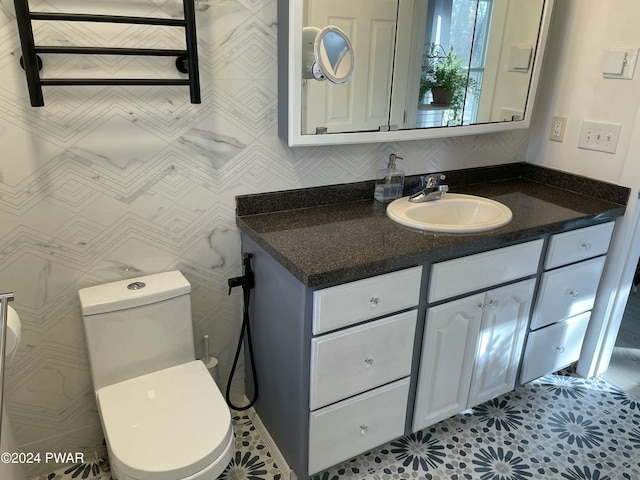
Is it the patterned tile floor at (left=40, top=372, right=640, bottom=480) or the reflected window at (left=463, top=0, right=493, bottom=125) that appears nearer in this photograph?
the patterned tile floor at (left=40, top=372, right=640, bottom=480)

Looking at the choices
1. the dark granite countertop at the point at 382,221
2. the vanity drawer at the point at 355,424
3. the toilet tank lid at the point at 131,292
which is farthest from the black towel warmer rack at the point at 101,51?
the vanity drawer at the point at 355,424

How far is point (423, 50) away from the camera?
5.98 feet

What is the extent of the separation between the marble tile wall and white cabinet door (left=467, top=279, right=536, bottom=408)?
0.81m

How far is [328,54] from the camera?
1.58 meters

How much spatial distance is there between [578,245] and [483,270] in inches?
21.3

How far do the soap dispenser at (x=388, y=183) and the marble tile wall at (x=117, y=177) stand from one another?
7.2 inches

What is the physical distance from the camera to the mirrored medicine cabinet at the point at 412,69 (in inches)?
62.9

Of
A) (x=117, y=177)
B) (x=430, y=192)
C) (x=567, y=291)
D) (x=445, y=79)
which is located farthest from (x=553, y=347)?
(x=117, y=177)

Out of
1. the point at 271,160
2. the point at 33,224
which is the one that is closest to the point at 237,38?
the point at 271,160

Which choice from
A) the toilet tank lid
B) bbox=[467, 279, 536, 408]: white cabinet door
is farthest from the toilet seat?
bbox=[467, 279, 536, 408]: white cabinet door

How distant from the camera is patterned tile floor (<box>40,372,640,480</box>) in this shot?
1768mm

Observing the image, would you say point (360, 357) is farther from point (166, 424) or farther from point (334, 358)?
point (166, 424)

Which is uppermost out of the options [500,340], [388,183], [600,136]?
[600,136]

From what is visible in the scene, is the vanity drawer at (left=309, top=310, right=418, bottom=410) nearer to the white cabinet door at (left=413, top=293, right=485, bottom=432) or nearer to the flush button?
the white cabinet door at (left=413, top=293, right=485, bottom=432)
